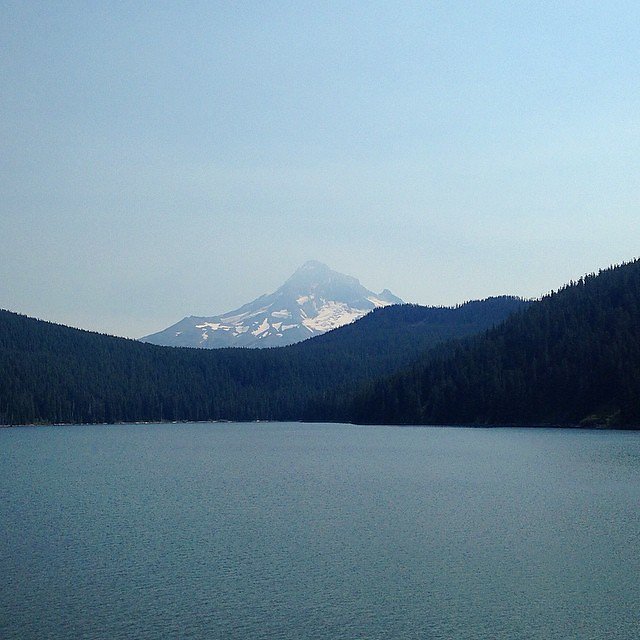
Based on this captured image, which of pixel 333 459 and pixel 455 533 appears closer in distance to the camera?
pixel 455 533

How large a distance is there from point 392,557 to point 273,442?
119715 mm

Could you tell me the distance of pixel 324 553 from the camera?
4897cm

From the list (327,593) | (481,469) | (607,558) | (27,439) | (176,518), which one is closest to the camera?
(327,593)

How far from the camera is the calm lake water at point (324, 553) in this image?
3541 cm

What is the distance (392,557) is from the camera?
47.8 metres

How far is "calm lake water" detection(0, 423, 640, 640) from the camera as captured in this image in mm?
35406

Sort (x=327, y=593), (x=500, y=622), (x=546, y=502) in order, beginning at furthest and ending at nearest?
1. (x=546, y=502)
2. (x=327, y=593)
3. (x=500, y=622)

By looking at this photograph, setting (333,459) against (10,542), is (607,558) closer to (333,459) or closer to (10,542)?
(10,542)

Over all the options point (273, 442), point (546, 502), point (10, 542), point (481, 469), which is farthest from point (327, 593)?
point (273, 442)

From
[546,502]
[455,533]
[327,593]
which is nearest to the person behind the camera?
[327,593]

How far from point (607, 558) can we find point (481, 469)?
51.0 metres

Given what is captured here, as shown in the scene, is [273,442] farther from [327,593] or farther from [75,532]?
[327,593]

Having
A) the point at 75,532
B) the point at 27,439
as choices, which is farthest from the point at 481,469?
the point at 27,439

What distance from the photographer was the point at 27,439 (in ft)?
589
